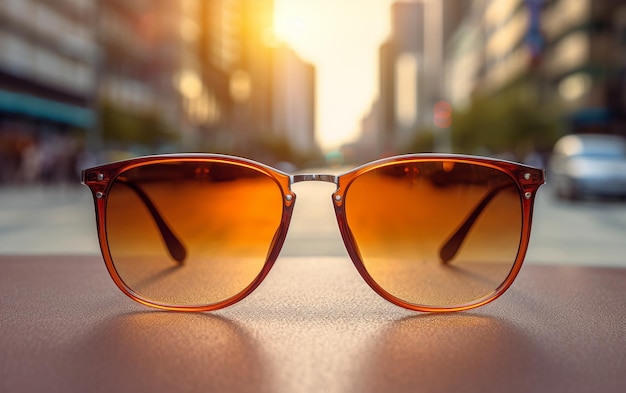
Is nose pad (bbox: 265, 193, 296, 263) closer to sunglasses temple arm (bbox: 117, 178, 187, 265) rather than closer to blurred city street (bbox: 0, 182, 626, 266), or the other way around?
sunglasses temple arm (bbox: 117, 178, 187, 265)

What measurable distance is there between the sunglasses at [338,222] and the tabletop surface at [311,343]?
0.39 ft

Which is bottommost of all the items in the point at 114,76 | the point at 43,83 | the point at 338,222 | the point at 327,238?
the point at 327,238

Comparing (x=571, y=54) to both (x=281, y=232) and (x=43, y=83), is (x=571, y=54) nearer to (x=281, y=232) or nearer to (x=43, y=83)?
Answer: (x=43, y=83)

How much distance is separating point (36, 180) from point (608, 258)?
2613 centimetres

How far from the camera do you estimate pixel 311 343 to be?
7.12 ft

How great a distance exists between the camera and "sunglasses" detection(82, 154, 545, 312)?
265 centimetres

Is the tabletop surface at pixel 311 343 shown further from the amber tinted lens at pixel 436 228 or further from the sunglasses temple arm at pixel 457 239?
the sunglasses temple arm at pixel 457 239

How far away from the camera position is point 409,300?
2643 millimetres

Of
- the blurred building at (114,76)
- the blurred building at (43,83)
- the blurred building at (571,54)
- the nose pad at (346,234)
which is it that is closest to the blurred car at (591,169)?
the nose pad at (346,234)

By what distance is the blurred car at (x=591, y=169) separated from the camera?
15750 mm

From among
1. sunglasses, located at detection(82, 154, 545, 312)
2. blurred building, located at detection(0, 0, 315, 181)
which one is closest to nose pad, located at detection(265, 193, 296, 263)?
sunglasses, located at detection(82, 154, 545, 312)

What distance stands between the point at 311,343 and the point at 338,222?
2.23 ft

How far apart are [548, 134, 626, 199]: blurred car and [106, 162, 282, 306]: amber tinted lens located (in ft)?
44.9

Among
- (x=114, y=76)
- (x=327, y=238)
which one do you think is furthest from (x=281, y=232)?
(x=114, y=76)
